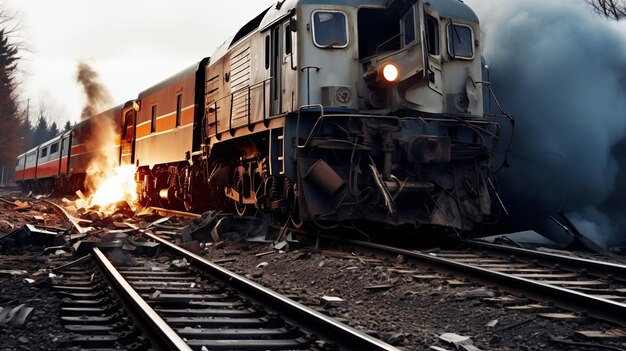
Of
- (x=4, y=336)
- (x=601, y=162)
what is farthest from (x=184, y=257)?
(x=601, y=162)

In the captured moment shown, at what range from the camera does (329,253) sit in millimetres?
8117

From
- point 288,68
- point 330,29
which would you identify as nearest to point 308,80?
point 288,68

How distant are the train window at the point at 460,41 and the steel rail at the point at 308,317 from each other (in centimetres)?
511

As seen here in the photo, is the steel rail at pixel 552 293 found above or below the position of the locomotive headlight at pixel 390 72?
below

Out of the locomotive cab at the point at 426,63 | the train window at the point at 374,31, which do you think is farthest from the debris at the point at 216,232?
the train window at the point at 374,31

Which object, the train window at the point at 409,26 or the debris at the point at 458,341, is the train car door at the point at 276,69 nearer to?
the train window at the point at 409,26

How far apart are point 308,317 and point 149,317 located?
3.65ft

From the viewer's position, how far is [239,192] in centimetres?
1095

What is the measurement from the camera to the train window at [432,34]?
30.5 feet

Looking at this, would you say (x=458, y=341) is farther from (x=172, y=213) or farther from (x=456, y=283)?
(x=172, y=213)

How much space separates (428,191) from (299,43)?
2.68m

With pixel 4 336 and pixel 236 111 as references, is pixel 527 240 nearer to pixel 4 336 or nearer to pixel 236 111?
pixel 236 111

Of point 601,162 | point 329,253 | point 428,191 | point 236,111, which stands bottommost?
point 329,253

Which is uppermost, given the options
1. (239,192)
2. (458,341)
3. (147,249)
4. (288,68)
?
(288,68)
